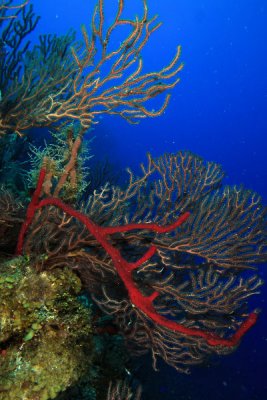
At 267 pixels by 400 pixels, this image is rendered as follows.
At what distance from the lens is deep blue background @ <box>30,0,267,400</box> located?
243ft

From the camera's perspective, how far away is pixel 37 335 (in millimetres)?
2803

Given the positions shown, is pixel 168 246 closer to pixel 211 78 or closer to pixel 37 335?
pixel 37 335

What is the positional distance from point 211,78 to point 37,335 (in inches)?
4182

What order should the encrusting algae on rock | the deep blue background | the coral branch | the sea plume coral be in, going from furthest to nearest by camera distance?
the deep blue background
the sea plume coral
the encrusting algae on rock
the coral branch

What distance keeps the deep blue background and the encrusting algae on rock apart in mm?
55246

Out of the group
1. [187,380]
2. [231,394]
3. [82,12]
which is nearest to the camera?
[187,380]

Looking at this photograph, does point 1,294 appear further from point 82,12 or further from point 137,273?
point 82,12

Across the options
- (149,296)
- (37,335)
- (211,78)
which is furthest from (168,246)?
(211,78)

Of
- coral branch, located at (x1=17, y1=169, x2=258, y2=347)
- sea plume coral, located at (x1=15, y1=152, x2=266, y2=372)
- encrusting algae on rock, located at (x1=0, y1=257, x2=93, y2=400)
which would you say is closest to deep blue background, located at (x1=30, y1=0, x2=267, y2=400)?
sea plume coral, located at (x1=15, y1=152, x2=266, y2=372)

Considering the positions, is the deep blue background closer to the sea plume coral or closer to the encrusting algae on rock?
the sea plume coral

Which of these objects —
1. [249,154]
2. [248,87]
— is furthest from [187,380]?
[248,87]

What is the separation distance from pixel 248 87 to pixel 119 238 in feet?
333

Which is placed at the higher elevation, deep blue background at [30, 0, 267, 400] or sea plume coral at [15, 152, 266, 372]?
deep blue background at [30, 0, 267, 400]

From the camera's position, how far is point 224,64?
342 feet
